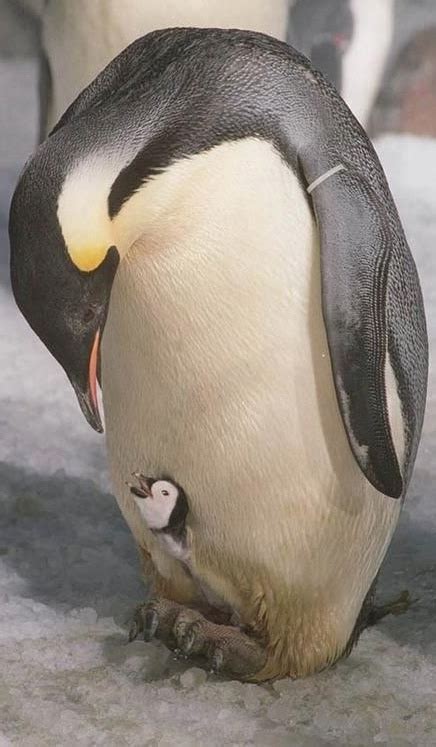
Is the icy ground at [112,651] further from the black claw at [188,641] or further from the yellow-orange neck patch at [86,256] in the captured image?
the yellow-orange neck patch at [86,256]

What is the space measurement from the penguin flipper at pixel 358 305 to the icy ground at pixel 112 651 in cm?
28

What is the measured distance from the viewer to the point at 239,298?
1211 mm

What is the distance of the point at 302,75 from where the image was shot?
1.24 meters

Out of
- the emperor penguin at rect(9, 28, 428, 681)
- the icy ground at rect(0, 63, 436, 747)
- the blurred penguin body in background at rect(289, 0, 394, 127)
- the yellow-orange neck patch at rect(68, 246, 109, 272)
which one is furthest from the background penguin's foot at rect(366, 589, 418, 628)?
the blurred penguin body in background at rect(289, 0, 394, 127)

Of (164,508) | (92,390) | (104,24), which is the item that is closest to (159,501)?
(164,508)

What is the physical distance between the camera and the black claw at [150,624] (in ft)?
4.55

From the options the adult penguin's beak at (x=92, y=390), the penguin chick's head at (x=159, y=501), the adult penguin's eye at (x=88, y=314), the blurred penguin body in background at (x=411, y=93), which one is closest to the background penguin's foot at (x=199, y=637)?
the penguin chick's head at (x=159, y=501)

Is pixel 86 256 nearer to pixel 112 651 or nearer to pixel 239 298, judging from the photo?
pixel 239 298

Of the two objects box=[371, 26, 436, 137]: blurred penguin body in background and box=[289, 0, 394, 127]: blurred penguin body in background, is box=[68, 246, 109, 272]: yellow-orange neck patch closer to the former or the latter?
box=[289, 0, 394, 127]: blurred penguin body in background

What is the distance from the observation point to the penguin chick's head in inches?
51.0

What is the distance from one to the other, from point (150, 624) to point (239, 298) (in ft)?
1.29

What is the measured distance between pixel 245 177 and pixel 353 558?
1.37 ft

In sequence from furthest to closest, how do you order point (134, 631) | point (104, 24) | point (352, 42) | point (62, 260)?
point (352, 42), point (104, 24), point (134, 631), point (62, 260)

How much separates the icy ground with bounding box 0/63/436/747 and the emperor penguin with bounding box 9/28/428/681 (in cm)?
8
